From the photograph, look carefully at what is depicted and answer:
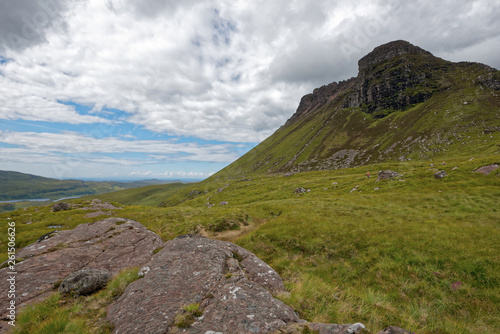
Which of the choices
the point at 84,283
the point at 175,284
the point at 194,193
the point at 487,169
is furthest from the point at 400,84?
the point at 84,283

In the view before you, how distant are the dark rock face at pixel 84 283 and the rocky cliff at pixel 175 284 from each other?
0.05 m

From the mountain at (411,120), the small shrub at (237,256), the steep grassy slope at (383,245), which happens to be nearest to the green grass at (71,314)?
the steep grassy slope at (383,245)

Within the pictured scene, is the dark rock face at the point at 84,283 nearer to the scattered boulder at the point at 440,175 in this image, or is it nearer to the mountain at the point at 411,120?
the scattered boulder at the point at 440,175

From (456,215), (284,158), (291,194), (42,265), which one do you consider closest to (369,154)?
(284,158)

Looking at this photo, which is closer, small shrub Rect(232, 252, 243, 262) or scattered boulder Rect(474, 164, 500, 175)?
small shrub Rect(232, 252, 243, 262)

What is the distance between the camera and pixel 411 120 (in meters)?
131

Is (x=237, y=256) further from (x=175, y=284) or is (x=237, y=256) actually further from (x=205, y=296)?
(x=205, y=296)

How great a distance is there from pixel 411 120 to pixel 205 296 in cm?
17303

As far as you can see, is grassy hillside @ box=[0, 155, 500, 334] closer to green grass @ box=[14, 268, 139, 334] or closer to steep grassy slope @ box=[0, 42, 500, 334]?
steep grassy slope @ box=[0, 42, 500, 334]

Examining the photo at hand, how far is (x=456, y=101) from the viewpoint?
394 feet

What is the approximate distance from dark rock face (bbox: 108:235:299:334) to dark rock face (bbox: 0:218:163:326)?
5307mm

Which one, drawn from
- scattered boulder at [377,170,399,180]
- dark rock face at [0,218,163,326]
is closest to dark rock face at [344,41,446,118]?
scattered boulder at [377,170,399,180]

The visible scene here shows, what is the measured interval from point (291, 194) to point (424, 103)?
514ft

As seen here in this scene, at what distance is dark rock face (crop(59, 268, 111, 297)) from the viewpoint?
10555mm
